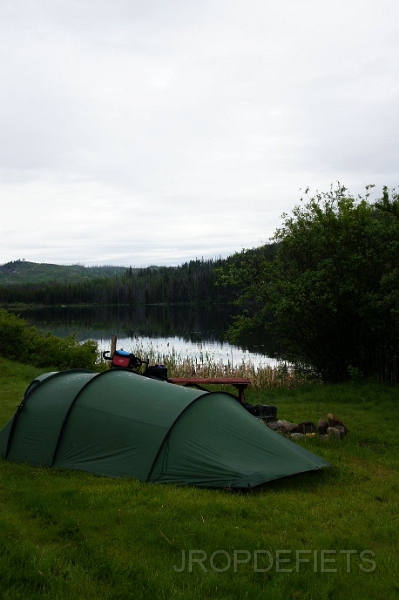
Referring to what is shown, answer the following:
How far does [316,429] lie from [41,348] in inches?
664

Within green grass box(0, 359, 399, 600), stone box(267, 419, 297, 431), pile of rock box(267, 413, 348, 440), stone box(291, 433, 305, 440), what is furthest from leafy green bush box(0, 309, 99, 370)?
green grass box(0, 359, 399, 600)

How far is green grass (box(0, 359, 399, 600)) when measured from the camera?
4.64 meters

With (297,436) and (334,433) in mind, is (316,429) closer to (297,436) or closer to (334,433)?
(334,433)

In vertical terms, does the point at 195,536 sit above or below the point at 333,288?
below

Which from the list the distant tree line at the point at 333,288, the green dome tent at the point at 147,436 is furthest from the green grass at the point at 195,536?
the distant tree line at the point at 333,288

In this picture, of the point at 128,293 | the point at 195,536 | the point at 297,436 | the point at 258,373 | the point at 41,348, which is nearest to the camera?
the point at 195,536

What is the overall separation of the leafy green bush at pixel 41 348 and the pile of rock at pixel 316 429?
44.4 ft

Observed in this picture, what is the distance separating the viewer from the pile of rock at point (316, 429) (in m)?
10.3

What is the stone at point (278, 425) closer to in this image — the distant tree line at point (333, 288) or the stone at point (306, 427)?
the stone at point (306, 427)

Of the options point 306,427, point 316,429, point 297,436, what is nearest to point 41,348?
point 306,427

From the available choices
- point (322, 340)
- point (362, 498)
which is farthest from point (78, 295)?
point (362, 498)

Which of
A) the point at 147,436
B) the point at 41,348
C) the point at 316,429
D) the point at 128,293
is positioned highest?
the point at 128,293

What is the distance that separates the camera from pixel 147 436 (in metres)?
7.94

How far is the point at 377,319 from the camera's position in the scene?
15.4 m
